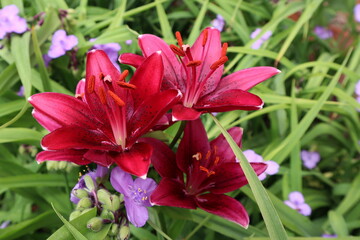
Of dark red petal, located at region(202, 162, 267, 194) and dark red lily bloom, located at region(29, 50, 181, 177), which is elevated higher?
dark red lily bloom, located at region(29, 50, 181, 177)

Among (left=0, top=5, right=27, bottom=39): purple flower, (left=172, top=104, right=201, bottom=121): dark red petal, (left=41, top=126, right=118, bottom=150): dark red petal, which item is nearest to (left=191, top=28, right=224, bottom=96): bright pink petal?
(left=172, top=104, right=201, bottom=121): dark red petal

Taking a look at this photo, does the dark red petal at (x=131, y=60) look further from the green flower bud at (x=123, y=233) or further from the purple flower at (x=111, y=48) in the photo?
the purple flower at (x=111, y=48)

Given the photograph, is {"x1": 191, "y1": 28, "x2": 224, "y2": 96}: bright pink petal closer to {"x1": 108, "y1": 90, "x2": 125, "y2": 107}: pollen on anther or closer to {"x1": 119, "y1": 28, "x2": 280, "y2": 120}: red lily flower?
{"x1": 119, "y1": 28, "x2": 280, "y2": 120}: red lily flower

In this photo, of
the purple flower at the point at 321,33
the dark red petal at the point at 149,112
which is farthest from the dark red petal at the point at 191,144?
the purple flower at the point at 321,33

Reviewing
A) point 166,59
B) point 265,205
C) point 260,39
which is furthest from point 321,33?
point 265,205

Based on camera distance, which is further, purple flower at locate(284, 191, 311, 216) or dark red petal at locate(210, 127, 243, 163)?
purple flower at locate(284, 191, 311, 216)

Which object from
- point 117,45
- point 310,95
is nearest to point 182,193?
point 117,45
